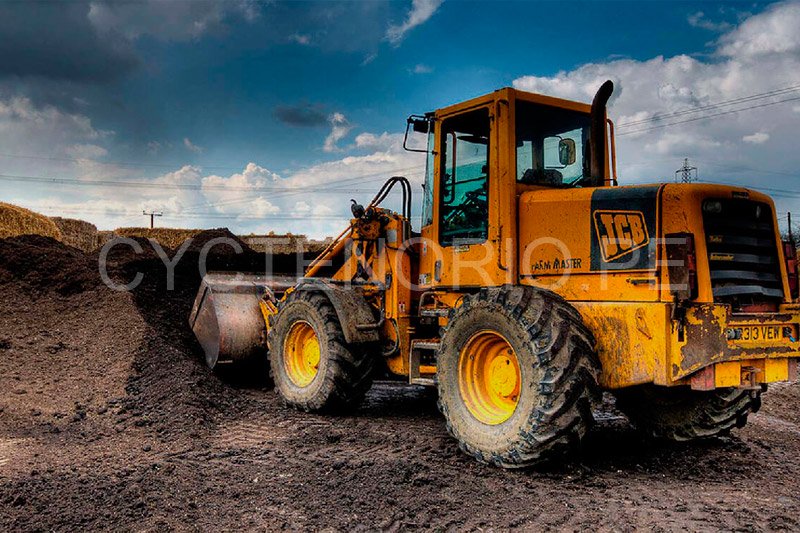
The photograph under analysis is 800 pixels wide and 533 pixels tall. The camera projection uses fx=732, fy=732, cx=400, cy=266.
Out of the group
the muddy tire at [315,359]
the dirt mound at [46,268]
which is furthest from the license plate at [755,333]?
the dirt mound at [46,268]

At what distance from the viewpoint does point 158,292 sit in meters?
11.6

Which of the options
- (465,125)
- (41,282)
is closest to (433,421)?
(465,125)

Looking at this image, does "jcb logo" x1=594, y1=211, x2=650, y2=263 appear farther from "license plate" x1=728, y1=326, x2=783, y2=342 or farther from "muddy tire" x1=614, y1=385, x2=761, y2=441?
"muddy tire" x1=614, y1=385, x2=761, y2=441

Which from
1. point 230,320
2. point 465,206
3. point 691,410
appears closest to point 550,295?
point 465,206

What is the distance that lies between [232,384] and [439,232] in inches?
163

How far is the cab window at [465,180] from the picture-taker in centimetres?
663

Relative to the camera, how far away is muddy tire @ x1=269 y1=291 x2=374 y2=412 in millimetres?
7734

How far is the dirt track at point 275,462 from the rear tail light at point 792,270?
1456mm

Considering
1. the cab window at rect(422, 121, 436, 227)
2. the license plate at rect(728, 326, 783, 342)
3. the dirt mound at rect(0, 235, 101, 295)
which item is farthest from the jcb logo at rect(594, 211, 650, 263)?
the dirt mound at rect(0, 235, 101, 295)

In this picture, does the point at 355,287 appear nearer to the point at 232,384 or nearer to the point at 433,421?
the point at 433,421

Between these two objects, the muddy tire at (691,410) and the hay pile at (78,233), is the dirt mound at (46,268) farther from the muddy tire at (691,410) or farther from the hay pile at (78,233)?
the hay pile at (78,233)

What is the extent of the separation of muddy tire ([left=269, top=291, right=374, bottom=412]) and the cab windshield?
8.80 feet

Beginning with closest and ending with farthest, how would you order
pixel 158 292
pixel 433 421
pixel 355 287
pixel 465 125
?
pixel 465 125
pixel 433 421
pixel 355 287
pixel 158 292

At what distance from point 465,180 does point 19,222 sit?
48.3 ft
